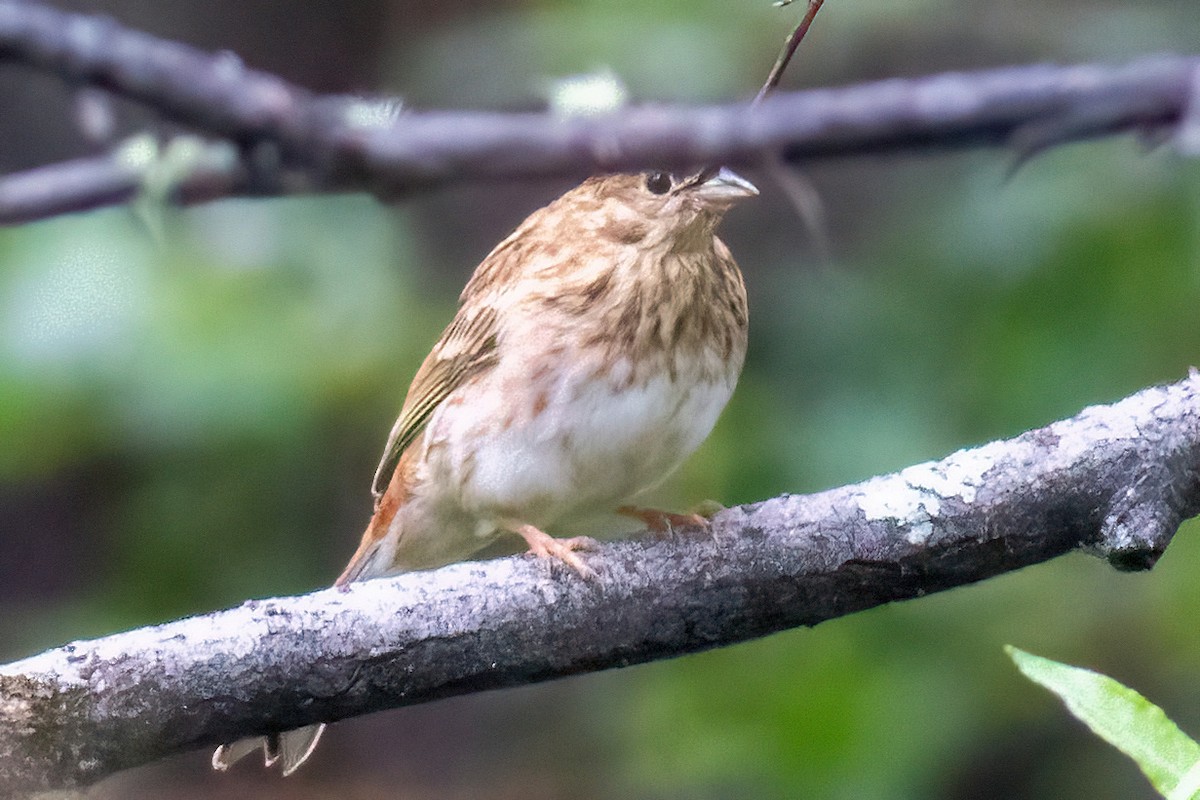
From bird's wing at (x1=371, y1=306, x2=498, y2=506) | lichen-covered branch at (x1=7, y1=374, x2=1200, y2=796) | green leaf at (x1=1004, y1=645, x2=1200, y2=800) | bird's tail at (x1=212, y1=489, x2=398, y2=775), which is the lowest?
green leaf at (x1=1004, y1=645, x2=1200, y2=800)

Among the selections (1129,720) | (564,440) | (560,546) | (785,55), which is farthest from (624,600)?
(785,55)

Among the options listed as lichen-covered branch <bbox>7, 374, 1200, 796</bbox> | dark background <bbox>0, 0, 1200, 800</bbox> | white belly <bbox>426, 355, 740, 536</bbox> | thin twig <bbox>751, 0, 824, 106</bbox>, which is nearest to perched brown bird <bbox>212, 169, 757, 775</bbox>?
white belly <bbox>426, 355, 740, 536</bbox>

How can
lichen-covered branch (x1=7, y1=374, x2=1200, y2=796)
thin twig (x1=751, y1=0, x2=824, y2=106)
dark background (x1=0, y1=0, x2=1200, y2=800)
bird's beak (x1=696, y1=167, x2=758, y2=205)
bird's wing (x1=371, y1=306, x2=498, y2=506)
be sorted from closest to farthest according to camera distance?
thin twig (x1=751, y1=0, x2=824, y2=106) < lichen-covered branch (x1=7, y1=374, x2=1200, y2=796) < bird's beak (x1=696, y1=167, x2=758, y2=205) < bird's wing (x1=371, y1=306, x2=498, y2=506) < dark background (x1=0, y1=0, x2=1200, y2=800)

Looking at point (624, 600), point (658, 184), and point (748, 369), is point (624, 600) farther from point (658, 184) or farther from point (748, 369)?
point (748, 369)

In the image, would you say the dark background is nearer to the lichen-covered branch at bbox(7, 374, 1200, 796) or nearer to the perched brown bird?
the perched brown bird

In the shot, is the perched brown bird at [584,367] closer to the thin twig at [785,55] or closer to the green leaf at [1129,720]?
the thin twig at [785,55]

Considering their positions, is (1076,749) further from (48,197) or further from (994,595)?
(48,197)

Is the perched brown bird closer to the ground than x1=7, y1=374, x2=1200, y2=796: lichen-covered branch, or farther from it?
farther from it
